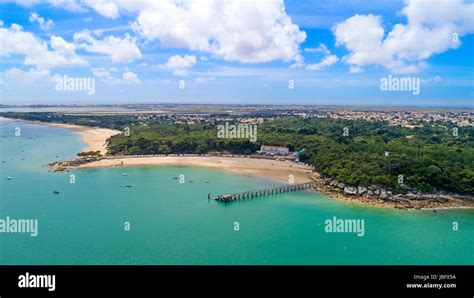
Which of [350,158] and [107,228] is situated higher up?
[350,158]

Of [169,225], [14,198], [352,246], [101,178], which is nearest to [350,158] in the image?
[352,246]

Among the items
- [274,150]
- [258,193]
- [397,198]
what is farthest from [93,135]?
[397,198]

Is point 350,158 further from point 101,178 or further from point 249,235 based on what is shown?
point 101,178

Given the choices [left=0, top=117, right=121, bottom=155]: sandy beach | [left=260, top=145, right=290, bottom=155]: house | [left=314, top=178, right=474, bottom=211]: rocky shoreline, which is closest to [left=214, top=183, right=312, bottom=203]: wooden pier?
[left=314, top=178, right=474, bottom=211]: rocky shoreline

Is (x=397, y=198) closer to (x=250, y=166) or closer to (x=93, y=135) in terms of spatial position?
(x=250, y=166)

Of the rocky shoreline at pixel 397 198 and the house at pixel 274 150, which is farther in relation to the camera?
the house at pixel 274 150

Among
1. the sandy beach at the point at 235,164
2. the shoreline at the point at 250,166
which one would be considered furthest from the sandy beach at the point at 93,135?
the sandy beach at the point at 235,164

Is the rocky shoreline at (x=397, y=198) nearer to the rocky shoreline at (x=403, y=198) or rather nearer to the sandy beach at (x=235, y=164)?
the rocky shoreline at (x=403, y=198)

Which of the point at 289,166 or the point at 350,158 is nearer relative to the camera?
the point at 350,158
